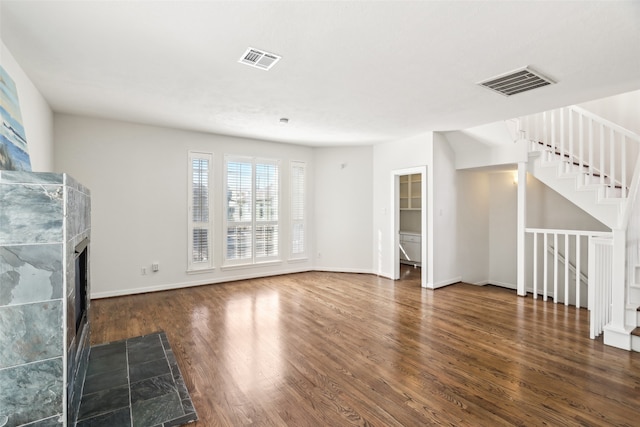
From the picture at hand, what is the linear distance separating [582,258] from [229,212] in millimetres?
6242

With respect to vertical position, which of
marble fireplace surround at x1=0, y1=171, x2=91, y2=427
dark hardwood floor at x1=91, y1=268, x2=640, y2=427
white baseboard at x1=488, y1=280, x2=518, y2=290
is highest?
marble fireplace surround at x1=0, y1=171, x2=91, y2=427

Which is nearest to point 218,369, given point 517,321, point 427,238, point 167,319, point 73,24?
point 167,319

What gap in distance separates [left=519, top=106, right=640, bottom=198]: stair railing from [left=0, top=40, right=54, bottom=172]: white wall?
6199 millimetres

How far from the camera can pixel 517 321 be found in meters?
3.75

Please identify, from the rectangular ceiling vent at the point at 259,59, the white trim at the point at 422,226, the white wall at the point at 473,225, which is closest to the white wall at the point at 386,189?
the white trim at the point at 422,226

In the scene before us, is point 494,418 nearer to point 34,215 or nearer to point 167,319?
point 34,215

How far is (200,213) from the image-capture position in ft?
17.8

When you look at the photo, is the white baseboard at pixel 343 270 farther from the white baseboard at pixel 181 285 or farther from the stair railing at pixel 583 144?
the stair railing at pixel 583 144

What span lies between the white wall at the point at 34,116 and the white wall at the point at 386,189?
518 cm

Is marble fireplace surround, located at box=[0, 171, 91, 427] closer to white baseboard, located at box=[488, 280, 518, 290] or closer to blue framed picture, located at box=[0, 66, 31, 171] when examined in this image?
blue framed picture, located at box=[0, 66, 31, 171]

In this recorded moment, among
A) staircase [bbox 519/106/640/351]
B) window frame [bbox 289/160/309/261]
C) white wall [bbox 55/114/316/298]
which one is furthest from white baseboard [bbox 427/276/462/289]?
white wall [bbox 55/114/316/298]

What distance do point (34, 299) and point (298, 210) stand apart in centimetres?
506

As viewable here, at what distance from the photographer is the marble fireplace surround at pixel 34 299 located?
1.57 meters

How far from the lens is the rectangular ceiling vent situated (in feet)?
8.45
